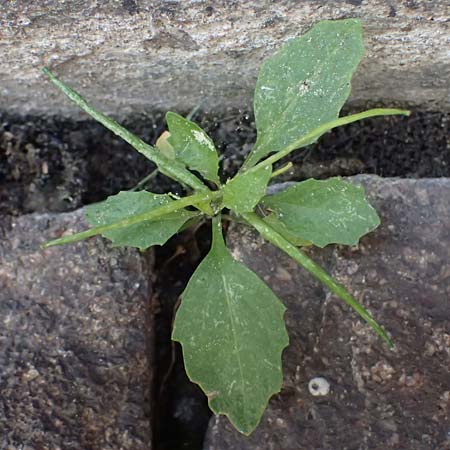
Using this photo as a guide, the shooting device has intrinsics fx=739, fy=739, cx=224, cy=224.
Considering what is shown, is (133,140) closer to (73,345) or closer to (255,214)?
(255,214)

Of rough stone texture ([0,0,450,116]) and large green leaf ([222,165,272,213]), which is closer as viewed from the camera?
large green leaf ([222,165,272,213])

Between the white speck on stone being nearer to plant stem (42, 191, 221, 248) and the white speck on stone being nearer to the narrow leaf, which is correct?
the narrow leaf

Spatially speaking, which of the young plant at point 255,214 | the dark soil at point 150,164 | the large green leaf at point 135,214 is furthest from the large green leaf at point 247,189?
the dark soil at point 150,164

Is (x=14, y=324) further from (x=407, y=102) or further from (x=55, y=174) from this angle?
(x=407, y=102)

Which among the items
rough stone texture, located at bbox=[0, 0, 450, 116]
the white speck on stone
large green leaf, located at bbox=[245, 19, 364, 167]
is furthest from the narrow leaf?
rough stone texture, located at bbox=[0, 0, 450, 116]

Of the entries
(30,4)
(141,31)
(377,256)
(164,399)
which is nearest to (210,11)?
(141,31)

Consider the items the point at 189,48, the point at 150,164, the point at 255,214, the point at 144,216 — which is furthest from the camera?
the point at 150,164

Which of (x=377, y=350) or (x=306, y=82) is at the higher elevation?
(x=306, y=82)

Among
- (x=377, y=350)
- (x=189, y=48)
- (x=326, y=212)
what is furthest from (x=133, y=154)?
(x=377, y=350)
